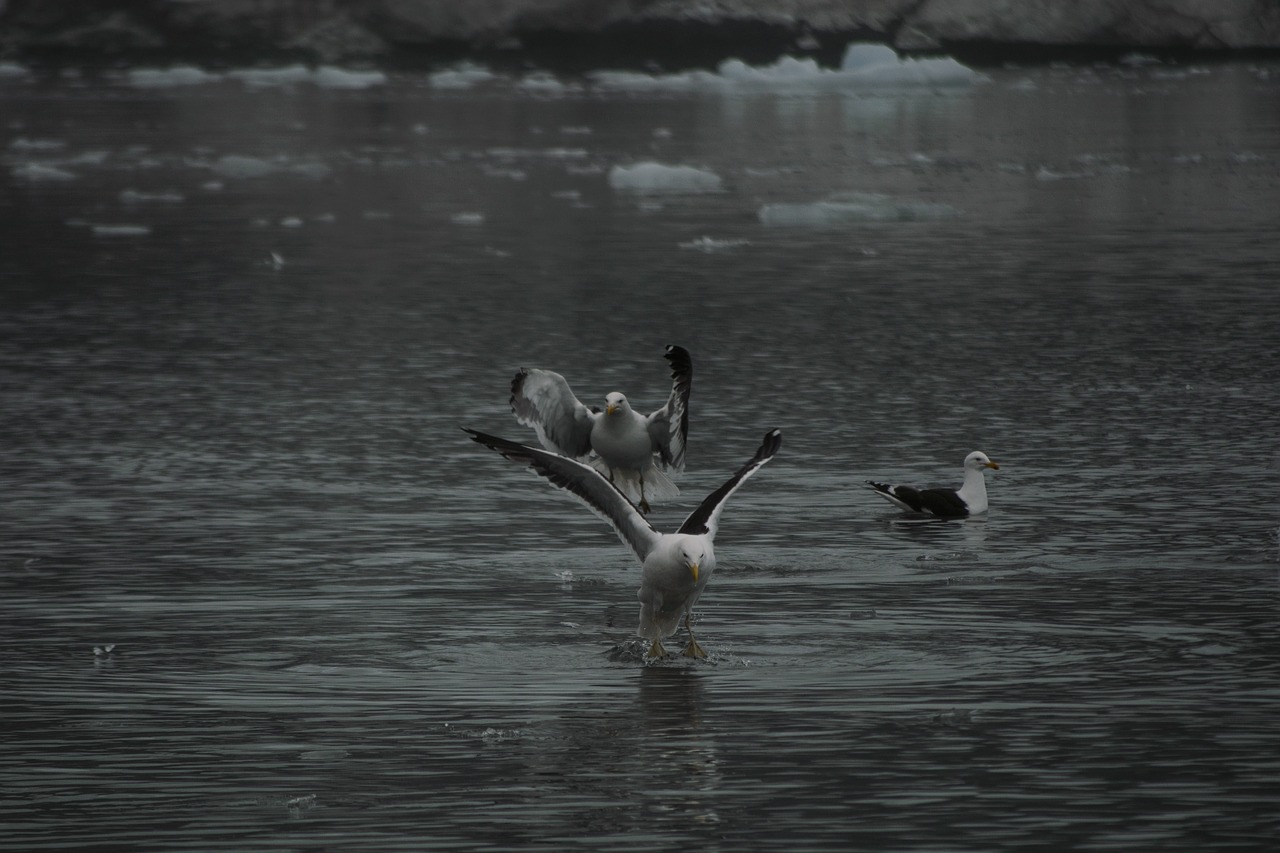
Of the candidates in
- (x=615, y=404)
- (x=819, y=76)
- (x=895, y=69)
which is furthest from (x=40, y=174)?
(x=819, y=76)

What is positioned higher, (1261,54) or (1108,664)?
(1261,54)

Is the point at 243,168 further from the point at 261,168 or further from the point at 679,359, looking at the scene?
the point at 679,359

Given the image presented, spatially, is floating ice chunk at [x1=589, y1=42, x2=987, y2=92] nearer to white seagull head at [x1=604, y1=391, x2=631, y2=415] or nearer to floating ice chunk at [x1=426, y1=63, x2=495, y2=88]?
floating ice chunk at [x1=426, y1=63, x2=495, y2=88]

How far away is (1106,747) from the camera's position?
7.82 metres

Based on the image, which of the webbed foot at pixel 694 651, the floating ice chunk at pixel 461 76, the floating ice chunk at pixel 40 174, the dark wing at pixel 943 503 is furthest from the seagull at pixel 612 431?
the floating ice chunk at pixel 461 76

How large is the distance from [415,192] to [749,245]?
960 cm

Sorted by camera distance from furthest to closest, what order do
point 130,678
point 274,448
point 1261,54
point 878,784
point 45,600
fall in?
1. point 1261,54
2. point 274,448
3. point 45,600
4. point 130,678
5. point 878,784

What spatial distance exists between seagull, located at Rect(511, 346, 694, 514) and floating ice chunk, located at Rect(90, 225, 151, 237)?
1687 centimetres

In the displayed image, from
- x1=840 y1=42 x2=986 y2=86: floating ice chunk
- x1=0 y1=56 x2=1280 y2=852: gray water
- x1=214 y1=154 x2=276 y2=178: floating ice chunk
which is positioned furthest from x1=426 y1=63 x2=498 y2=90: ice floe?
x1=0 y1=56 x2=1280 y2=852: gray water

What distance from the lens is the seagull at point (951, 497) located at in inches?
488

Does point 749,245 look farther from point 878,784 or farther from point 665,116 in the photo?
point 665,116

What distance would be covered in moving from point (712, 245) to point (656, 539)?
664 inches

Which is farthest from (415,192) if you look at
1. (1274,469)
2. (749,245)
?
(1274,469)

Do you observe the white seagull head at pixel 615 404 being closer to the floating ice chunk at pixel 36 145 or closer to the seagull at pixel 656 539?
the seagull at pixel 656 539
